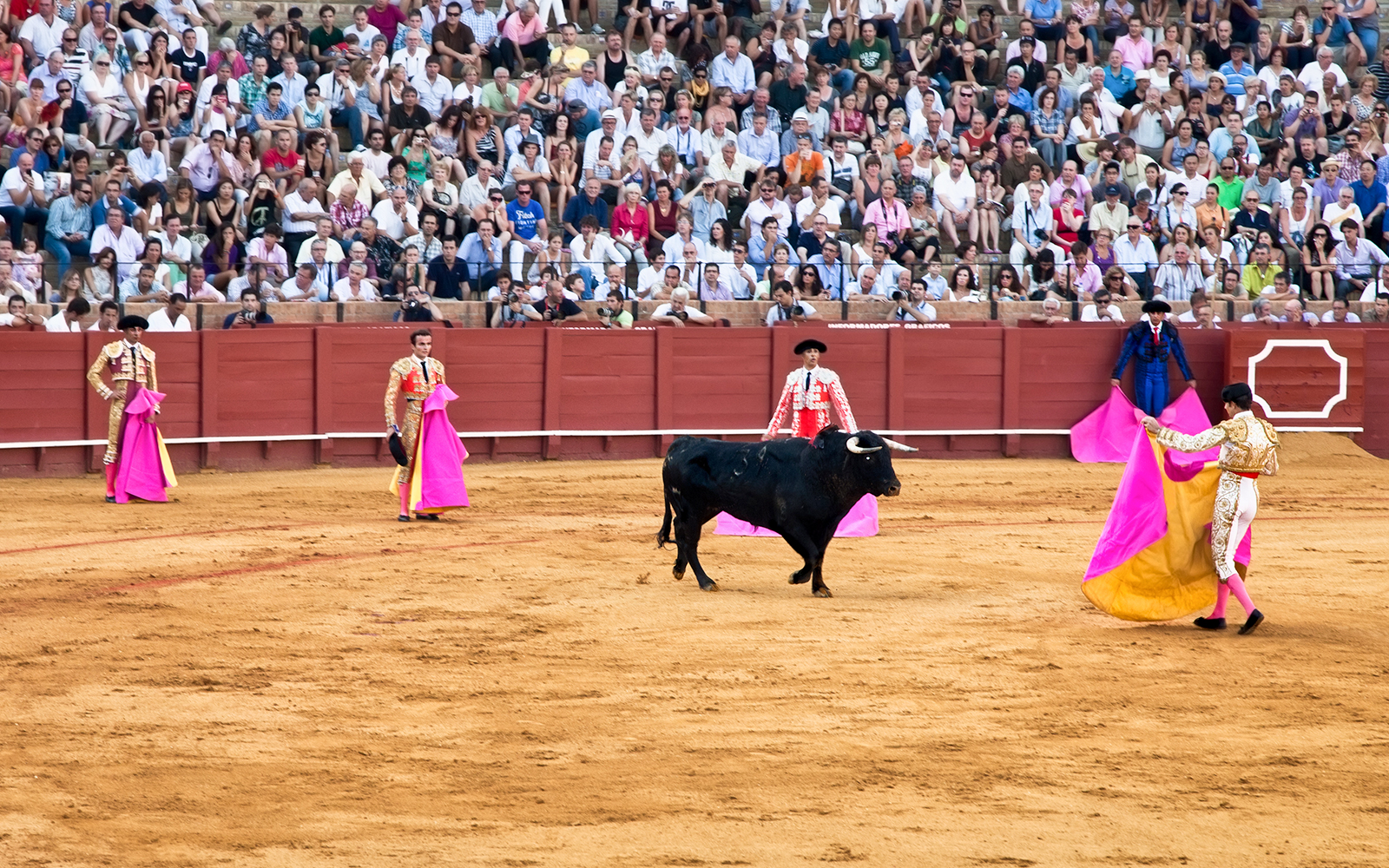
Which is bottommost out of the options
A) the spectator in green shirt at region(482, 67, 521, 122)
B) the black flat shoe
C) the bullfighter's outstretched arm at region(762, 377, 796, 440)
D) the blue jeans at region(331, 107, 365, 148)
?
the black flat shoe

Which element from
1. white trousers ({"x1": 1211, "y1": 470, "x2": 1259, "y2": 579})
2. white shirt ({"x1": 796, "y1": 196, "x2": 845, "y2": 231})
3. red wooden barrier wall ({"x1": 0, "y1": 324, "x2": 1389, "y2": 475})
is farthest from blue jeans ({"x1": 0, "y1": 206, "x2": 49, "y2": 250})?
white trousers ({"x1": 1211, "y1": 470, "x2": 1259, "y2": 579})

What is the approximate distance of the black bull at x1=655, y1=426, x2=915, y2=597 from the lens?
7.66 metres

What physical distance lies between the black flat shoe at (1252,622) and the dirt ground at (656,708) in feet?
0.63

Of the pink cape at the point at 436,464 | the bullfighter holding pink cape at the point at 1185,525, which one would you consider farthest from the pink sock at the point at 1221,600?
the pink cape at the point at 436,464

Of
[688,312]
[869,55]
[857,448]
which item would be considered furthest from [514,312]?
[857,448]

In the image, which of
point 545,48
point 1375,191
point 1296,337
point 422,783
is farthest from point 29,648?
point 1375,191

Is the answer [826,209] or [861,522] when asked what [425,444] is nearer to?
[861,522]

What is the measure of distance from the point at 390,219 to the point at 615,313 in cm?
208

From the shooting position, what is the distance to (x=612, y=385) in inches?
575

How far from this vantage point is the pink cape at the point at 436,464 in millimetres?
10344

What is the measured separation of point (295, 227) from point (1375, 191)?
1046 cm

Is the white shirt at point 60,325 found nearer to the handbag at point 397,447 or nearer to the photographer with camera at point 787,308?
the handbag at point 397,447

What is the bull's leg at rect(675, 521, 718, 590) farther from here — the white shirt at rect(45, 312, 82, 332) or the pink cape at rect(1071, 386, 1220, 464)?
the pink cape at rect(1071, 386, 1220, 464)

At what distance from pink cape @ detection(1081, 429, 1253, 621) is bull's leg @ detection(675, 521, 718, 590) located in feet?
5.77
